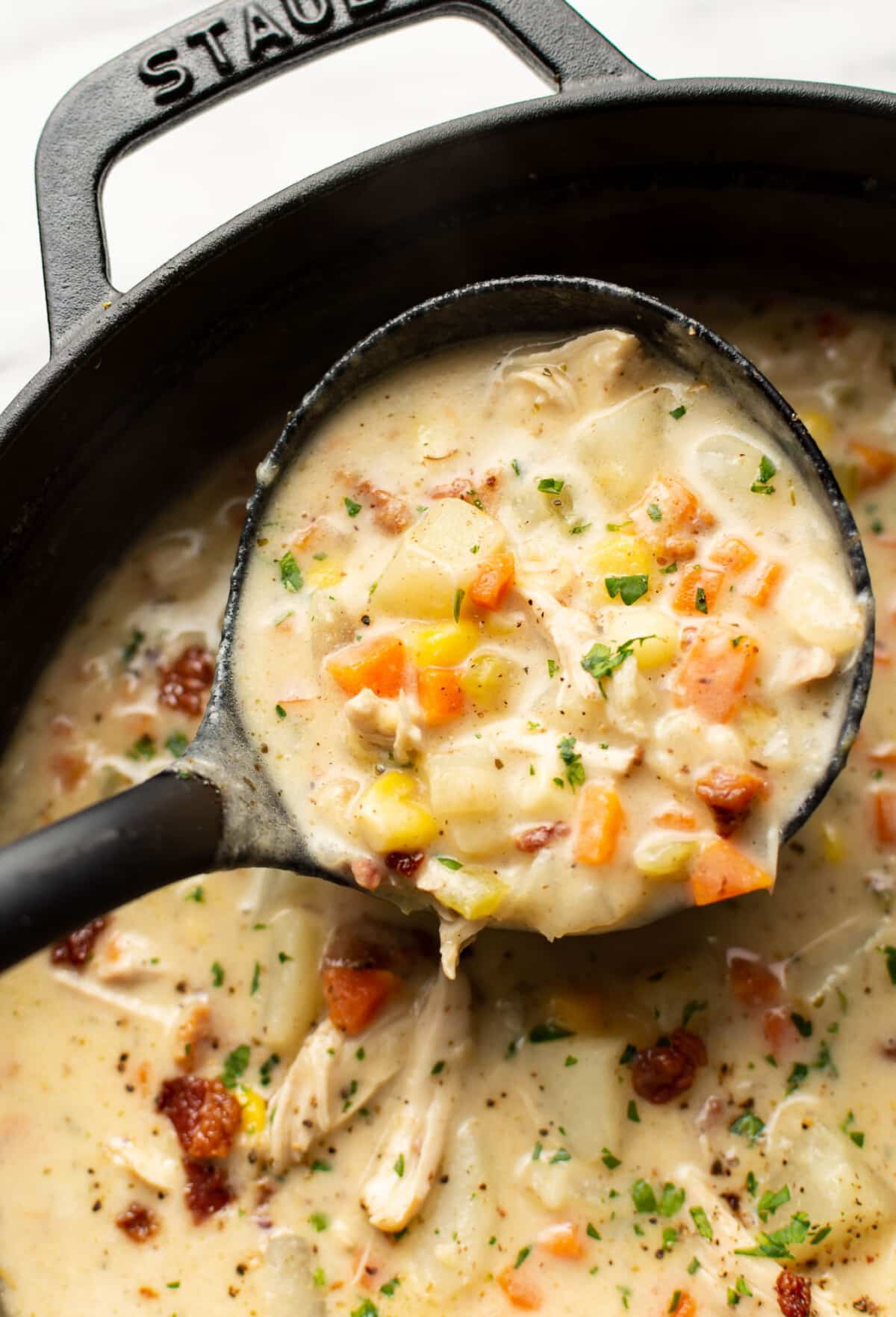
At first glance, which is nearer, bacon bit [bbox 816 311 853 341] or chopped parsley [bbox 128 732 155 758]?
chopped parsley [bbox 128 732 155 758]

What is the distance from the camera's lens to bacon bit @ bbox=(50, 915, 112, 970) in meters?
3.46

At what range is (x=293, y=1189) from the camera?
329 cm

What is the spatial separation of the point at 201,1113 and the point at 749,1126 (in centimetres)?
138

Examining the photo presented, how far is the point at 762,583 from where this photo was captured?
2959 millimetres

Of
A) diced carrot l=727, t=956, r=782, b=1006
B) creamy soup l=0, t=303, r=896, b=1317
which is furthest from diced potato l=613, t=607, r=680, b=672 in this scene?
diced carrot l=727, t=956, r=782, b=1006

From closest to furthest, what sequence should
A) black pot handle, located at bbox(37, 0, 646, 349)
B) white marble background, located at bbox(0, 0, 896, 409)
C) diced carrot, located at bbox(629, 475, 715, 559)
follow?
diced carrot, located at bbox(629, 475, 715, 559), black pot handle, located at bbox(37, 0, 646, 349), white marble background, located at bbox(0, 0, 896, 409)

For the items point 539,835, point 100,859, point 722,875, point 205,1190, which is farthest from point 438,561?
point 205,1190

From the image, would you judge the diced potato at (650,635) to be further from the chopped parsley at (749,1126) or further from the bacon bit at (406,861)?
the chopped parsley at (749,1126)

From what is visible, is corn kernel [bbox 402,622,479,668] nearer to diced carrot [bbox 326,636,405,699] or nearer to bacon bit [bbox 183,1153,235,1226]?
diced carrot [bbox 326,636,405,699]

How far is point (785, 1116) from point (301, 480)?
2.00 metres

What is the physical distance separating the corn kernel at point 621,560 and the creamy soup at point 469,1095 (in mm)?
55

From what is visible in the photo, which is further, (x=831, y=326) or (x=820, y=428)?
(x=831, y=326)

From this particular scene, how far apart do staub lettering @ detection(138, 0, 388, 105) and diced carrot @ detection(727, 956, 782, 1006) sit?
253 cm

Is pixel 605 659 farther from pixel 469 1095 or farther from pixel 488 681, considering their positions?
pixel 469 1095
